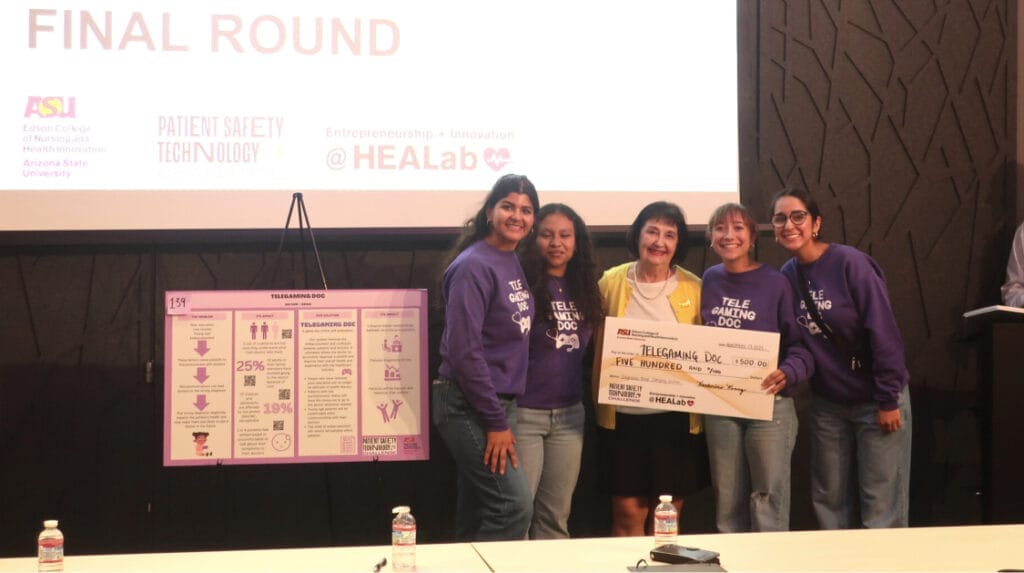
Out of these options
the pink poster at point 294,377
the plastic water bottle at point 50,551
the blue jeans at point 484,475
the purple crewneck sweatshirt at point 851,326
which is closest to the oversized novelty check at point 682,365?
the purple crewneck sweatshirt at point 851,326

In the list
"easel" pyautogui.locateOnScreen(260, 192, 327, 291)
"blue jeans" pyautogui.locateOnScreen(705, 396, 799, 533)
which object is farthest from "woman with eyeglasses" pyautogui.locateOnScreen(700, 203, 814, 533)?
Answer: "easel" pyautogui.locateOnScreen(260, 192, 327, 291)

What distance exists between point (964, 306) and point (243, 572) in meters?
3.86

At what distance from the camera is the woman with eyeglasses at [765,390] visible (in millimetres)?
3645

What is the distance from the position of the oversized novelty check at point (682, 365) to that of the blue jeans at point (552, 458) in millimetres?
172

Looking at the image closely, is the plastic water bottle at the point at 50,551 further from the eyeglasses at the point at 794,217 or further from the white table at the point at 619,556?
the eyeglasses at the point at 794,217

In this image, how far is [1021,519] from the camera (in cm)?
413

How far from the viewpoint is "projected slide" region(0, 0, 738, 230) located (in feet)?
13.2

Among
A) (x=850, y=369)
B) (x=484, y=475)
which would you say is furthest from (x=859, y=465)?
(x=484, y=475)

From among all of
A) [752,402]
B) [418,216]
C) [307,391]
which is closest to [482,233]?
[418,216]

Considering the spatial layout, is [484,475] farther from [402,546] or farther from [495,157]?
[495,157]

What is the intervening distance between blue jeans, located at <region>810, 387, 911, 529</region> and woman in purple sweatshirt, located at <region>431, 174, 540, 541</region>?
3.93ft

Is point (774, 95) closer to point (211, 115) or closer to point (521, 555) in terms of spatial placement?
point (211, 115)

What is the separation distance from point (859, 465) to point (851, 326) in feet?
1.77

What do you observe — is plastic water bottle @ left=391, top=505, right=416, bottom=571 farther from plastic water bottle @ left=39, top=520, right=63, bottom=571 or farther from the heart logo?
the heart logo
